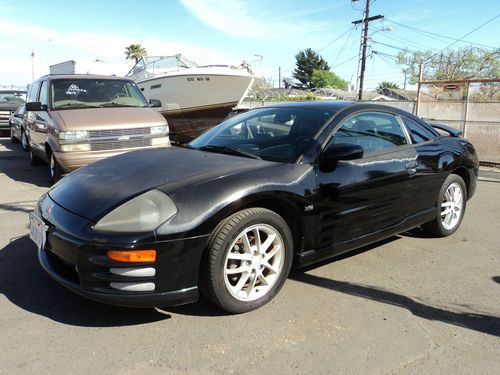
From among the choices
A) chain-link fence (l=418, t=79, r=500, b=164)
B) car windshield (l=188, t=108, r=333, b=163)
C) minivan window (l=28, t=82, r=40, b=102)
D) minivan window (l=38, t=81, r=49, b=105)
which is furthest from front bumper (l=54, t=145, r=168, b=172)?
chain-link fence (l=418, t=79, r=500, b=164)

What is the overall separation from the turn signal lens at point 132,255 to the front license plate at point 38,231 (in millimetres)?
732

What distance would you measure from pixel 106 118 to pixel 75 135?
0.61m

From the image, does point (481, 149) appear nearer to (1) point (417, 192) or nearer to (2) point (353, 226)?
(1) point (417, 192)

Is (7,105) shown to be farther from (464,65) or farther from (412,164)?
(464,65)

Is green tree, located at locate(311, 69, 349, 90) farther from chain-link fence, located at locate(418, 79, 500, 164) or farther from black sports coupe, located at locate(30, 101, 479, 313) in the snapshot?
black sports coupe, located at locate(30, 101, 479, 313)

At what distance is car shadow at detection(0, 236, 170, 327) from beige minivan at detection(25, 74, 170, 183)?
137 inches

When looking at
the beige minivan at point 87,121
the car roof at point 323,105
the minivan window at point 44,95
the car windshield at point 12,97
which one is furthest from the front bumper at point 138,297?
the car windshield at point 12,97

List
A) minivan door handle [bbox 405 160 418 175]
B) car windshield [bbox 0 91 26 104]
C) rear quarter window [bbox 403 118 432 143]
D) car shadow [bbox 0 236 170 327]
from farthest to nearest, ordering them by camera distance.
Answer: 1. car windshield [bbox 0 91 26 104]
2. rear quarter window [bbox 403 118 432 143]
3. minivan door handle [bbox 405 160 418 175]
4. car shadow [bbox 0 236 170 327]

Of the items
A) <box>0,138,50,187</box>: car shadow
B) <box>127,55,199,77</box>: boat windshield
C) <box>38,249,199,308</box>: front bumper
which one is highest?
<box>127,55,199,77</box>: boat windshield

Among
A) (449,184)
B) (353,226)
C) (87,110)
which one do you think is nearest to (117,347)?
(353,226)

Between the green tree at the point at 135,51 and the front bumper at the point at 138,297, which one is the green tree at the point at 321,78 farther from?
the front bumper at the point at 138,297

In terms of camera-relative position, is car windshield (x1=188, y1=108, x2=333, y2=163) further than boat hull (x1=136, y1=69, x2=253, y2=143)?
No

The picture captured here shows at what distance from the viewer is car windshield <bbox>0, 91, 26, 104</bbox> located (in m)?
16.9

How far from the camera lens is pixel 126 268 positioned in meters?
2.71
